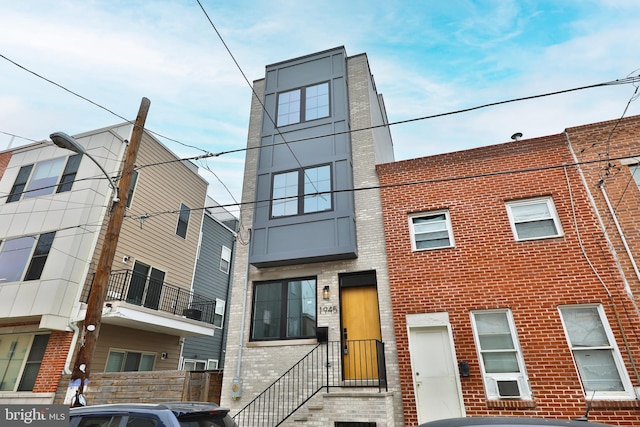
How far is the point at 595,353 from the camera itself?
700 cm

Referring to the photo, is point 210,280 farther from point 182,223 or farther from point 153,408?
point 153,408

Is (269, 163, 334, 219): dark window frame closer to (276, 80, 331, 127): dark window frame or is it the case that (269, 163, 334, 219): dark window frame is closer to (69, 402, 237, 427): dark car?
(276, 80, 331, 127): dark window frame

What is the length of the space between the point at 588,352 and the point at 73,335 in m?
13.4

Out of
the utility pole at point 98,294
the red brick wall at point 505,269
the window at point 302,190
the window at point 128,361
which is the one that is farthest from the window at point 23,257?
the red brick wall at point 505,269

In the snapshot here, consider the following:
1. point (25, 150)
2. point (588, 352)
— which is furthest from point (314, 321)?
point (25, 150)

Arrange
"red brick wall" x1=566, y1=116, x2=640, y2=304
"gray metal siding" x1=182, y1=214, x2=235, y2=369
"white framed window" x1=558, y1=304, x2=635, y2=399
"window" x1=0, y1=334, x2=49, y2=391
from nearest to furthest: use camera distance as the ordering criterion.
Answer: "white framed window" x1=558, y1=304, x2=635, y2=399
"red brick wall" x1=566, y1=116, x2=640, y2=304
"window" x1=0, y1=334, x2=49, y2=391
"gray metal siding" x1=182, y1=214, x2=235, y2=369

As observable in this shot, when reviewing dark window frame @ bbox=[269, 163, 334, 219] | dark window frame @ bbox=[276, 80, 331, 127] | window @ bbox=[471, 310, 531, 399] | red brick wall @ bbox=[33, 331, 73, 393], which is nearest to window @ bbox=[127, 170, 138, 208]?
red brick wall @ bbox=[33, 331, 73, 393]

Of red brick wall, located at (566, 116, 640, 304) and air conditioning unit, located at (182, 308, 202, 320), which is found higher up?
red brick wall, located at (566, 116, 640, 304)

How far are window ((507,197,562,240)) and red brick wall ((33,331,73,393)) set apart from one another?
42.5 ft

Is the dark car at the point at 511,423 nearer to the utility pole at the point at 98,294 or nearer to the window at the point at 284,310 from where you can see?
the utility pole at the point at 98,294

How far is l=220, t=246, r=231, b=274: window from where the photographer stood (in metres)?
19.3

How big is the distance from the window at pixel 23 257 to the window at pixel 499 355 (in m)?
13.3

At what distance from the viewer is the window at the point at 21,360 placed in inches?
414

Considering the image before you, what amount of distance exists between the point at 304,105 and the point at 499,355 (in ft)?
29.9
